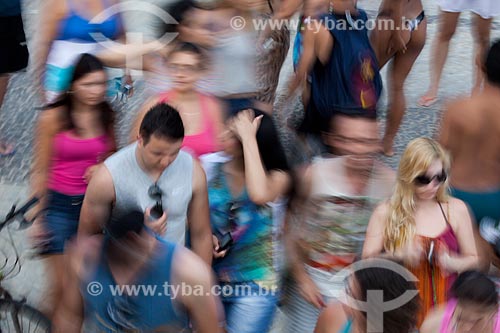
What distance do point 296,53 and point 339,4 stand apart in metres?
0.49

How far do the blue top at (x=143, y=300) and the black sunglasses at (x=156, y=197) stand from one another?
391mm

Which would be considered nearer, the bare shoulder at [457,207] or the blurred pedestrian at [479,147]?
the bare shoulder at [457,207]

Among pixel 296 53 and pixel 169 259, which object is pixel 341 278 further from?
pixel 296 53

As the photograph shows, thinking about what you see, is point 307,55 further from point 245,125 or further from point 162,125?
point 162,125

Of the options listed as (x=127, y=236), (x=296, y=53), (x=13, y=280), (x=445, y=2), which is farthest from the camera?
(x=445, y=2)

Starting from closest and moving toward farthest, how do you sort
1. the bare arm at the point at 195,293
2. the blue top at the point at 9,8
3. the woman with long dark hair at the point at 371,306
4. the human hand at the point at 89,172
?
the woman with long dark hair at the point at 371,306, the bare arm at the point at 195,293, the human hand at the point at 89,172, the blue top at the point at 9,8

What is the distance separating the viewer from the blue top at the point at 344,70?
5016 mm

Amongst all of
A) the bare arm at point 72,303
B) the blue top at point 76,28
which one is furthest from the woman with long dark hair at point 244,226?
the blue top at point 76,28

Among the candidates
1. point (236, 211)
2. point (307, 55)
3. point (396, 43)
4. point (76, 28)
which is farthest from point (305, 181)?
point (396, 43)

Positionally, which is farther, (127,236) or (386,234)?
(386,234)

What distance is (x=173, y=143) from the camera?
12.1ft

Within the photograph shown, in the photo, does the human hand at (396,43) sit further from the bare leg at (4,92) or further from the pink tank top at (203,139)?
the bare leg at (4,92)

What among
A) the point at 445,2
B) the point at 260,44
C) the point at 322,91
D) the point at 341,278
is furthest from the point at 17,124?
the point at 341,278

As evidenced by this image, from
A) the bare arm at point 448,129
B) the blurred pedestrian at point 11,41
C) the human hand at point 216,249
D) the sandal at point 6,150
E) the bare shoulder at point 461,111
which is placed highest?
the bare shoulder at point 461,111
